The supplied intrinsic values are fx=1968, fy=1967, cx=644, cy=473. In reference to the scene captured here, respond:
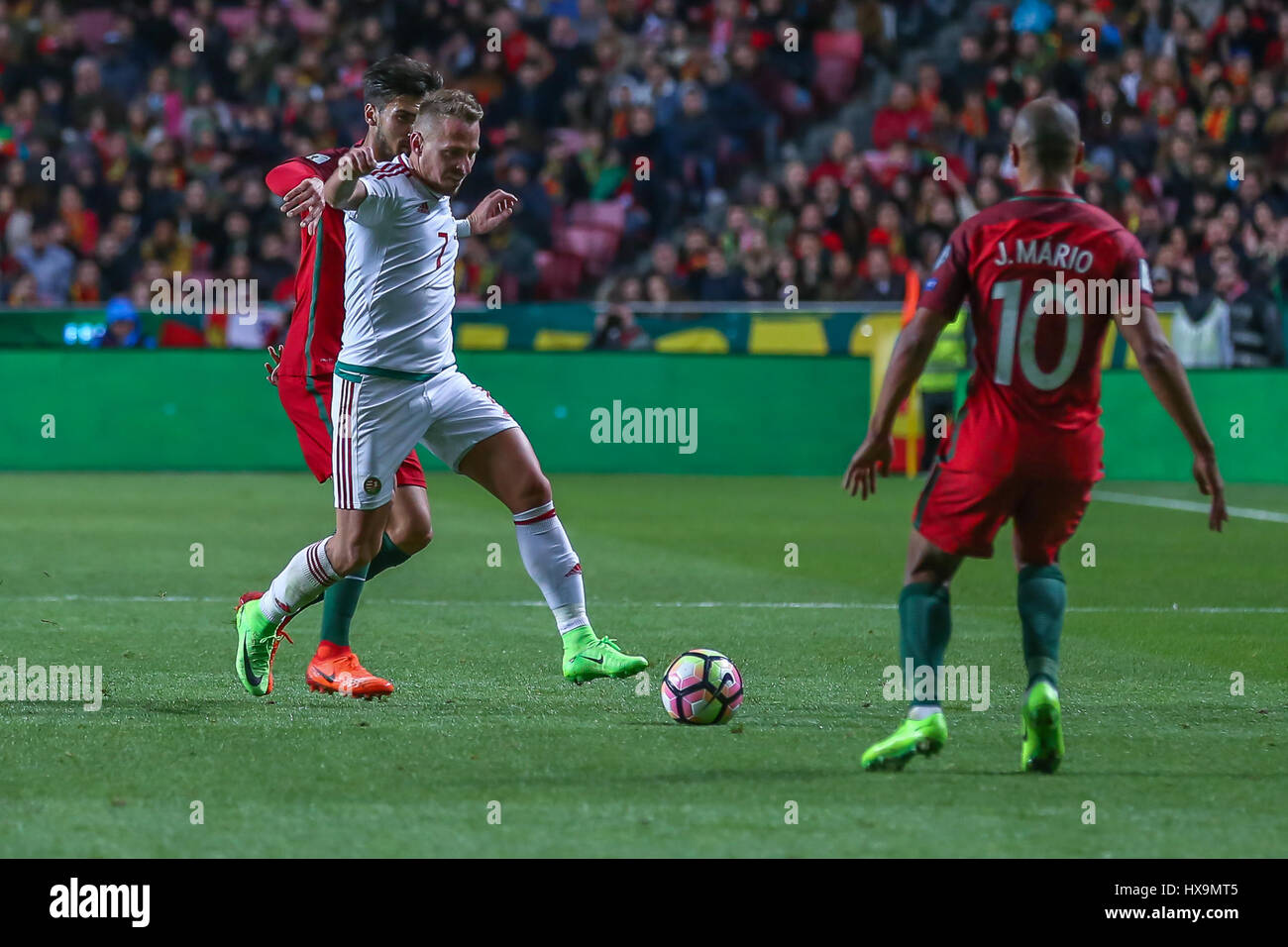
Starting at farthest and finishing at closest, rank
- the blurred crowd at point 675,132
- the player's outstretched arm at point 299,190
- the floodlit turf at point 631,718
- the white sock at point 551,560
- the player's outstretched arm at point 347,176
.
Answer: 1. the blurred crowd at point 675,132
2. the white sock at point 551,560
3. the player's outstretched arm at point 299,190
4. the player's outstretched arm at point 347,176
5. the floodlit turf at point 631,718

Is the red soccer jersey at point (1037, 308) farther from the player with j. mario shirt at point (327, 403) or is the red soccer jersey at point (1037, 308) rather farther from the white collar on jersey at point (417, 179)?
the player with j. mario shirt at point (327, 403)

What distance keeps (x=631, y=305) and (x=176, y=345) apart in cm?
449

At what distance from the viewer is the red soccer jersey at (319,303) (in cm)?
698

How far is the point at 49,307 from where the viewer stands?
19.5m

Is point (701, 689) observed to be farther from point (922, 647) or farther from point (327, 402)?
point (327, 402)

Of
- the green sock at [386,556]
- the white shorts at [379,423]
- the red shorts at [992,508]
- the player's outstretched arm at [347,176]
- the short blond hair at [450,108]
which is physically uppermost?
the short blond hair at [450,108]

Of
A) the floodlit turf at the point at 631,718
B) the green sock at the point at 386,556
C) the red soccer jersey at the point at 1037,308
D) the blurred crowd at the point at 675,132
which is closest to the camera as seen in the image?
the floodlit turf at the point at 631,718

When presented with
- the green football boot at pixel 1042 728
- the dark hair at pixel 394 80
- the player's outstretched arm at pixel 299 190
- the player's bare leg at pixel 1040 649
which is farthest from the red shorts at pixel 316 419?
the green football boot at pixel 1042 728

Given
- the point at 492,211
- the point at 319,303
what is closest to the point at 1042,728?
the point at 492,211

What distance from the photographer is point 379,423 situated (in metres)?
6.55

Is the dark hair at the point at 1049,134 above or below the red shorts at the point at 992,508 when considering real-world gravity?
above

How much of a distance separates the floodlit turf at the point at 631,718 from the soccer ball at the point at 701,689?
0.09 metres

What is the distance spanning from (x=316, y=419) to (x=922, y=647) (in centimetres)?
268
